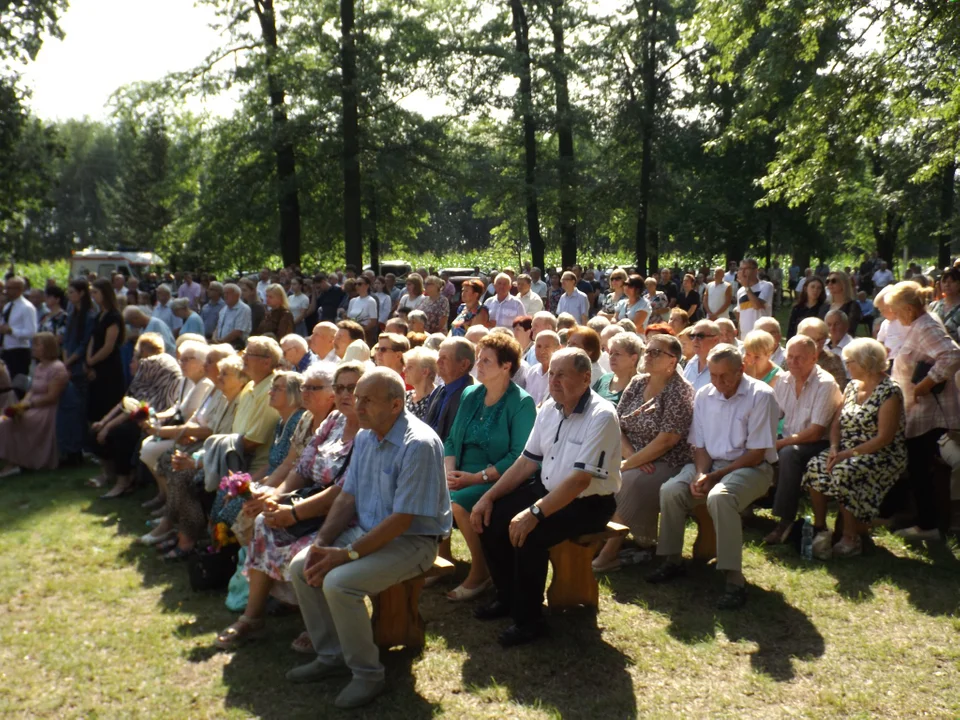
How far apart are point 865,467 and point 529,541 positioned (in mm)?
2374

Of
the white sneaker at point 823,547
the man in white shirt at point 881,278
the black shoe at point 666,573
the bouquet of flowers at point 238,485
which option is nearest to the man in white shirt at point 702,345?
the white sneaker at point 823,547

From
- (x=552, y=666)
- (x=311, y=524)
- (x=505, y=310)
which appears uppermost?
(x=505, y=310)

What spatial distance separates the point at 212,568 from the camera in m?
5.02

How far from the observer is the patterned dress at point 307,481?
428cm

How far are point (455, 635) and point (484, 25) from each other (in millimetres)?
19868

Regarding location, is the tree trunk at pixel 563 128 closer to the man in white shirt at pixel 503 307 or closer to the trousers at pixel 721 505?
the man in white shirt at pixel 503 307


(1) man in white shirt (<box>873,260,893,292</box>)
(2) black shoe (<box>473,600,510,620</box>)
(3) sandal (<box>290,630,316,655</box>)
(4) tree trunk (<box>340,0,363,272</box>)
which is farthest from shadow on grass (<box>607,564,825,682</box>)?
(1) man in white shirt (<box>873,260,893,292</box>)

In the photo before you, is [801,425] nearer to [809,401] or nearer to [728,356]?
[809,401]

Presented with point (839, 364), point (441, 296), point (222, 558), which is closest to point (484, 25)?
point (441, 296)

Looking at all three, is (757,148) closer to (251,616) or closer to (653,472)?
(653,472)

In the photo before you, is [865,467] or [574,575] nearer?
[574,575]

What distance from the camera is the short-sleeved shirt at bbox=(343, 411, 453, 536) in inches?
148

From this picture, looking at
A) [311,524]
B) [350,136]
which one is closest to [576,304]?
[311,524]

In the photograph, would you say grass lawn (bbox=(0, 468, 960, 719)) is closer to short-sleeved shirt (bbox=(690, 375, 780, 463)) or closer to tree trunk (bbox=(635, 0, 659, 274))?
short-sleeved shirt (bbox=(690, 375, 780, 463))
